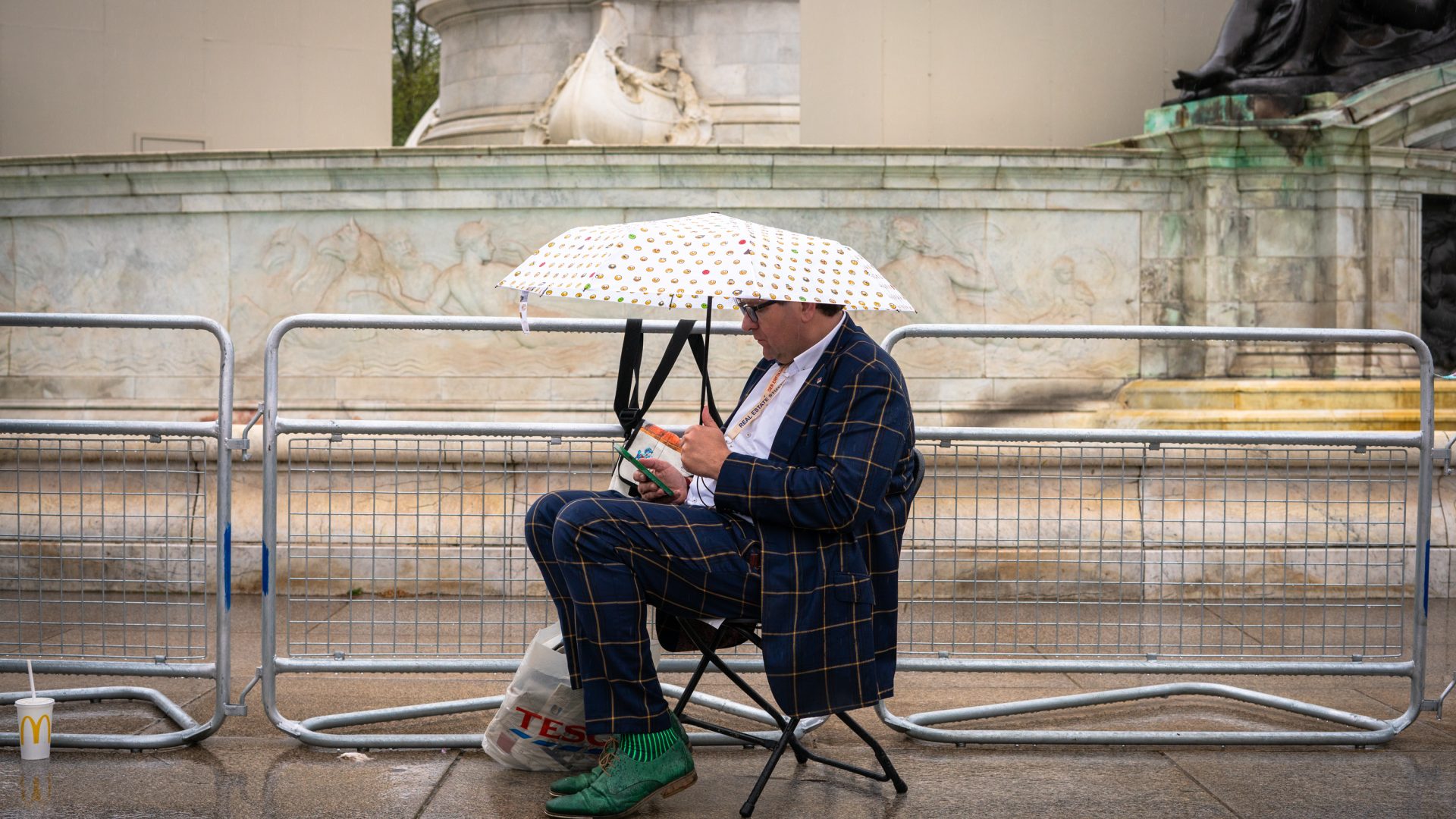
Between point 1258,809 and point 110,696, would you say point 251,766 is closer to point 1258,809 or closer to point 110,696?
point 110,696

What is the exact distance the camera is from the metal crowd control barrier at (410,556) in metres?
5.00

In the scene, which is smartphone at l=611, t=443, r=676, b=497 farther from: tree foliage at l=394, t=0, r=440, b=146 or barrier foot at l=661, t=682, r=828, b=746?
tree foliage at l=394, t=0, r=440, b=146

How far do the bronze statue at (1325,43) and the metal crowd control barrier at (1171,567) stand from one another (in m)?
3.02

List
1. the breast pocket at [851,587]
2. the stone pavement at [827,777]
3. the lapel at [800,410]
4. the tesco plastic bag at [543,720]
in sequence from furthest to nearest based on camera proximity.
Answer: the tesco plastic bag at [543,720]
the stone pavement at [827,777]
the lapel at [800,410]
the breast pocket at [851,587]

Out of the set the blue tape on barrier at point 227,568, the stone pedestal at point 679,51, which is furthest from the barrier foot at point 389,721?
the stone pedestal at point 679,51

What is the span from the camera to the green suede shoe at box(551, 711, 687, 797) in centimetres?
429

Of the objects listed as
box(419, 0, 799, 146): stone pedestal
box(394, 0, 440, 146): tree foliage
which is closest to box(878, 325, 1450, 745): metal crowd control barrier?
box(419, 0, 799, 146): stone pedestal

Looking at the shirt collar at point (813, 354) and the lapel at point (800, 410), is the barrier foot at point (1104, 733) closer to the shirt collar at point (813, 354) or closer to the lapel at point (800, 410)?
the lapel at point (800, 410)

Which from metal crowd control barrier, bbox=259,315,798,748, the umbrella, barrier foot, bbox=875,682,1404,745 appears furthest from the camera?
barrier foot, bbox=875,682,1404,745

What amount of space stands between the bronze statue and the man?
254 inches

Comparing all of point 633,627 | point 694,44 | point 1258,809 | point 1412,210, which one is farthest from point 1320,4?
point 633,627

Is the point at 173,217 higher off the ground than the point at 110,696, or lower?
higher

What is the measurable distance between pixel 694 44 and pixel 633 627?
890 centimetres

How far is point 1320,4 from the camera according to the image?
10344 millimetres
